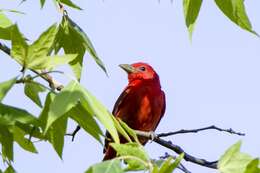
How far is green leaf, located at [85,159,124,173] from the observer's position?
1.68 m

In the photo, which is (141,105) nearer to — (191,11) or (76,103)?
(191,11)

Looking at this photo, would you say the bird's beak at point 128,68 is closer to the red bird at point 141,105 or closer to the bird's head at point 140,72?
the bird's head at point 140,72

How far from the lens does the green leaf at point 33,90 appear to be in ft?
6.97

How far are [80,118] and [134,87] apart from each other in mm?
4780

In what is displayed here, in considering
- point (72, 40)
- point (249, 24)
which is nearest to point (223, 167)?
point (249, 24)

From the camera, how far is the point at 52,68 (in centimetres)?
199

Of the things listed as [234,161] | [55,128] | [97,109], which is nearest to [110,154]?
[55,128]

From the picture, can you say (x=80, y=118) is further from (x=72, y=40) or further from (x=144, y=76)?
(x=144, y=76)

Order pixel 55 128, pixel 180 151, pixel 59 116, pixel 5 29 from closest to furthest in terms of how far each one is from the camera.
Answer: pixel 59 116
pixel 55 128
pixel 5 29
pixel 180 151

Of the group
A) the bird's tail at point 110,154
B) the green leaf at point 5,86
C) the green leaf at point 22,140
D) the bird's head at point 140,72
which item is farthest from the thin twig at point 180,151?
the bird's head at point 140,72

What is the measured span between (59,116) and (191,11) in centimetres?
89

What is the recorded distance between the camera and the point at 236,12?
239 cm

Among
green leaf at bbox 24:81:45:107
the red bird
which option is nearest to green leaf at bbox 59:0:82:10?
green leaf at bbox 24:81:45:107

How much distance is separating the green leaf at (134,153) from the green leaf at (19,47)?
1.30 feet
